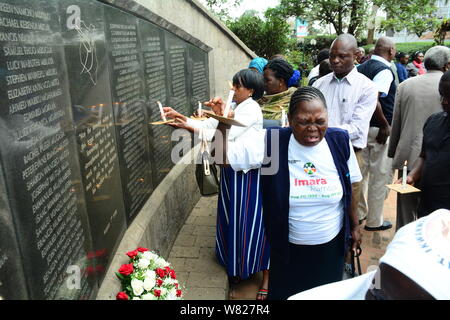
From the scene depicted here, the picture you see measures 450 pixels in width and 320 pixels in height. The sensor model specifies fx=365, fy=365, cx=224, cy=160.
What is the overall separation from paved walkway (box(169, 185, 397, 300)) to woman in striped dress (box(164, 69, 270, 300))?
158mm

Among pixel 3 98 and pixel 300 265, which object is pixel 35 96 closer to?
pixel 3 98

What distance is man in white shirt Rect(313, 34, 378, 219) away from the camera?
353 cm

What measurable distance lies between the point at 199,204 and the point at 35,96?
3741mm

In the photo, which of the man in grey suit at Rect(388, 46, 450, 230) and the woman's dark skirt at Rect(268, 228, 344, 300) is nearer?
the woman's dark skirt at Rect(268, 228, 344, 300)

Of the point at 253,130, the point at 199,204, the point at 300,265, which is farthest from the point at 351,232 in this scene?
the point at 199,204

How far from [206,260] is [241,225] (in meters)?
0.70

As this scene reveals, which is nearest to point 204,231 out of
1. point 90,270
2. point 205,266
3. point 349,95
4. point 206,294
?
point 205,266

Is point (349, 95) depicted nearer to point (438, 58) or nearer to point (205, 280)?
point (438, 58)

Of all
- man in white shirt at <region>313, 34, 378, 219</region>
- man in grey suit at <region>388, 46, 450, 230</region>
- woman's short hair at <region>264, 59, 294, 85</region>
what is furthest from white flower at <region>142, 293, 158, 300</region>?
man in grey suit at <region>388, 46, 450, 230</region>

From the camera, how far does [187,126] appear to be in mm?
2650

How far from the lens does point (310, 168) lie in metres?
2.23

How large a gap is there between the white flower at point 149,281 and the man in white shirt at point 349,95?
2286mm

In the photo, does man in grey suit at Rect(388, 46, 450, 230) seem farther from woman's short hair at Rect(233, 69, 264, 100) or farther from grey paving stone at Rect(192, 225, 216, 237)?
grey paving stone at Rect(192, 225, 216, 237)

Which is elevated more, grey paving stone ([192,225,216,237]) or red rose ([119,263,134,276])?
red rose ([119,263,134,276])
